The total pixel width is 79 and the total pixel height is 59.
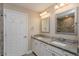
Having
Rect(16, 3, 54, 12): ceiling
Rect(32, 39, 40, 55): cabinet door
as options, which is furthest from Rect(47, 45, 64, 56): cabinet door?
Rect(16, 3, 54, 12): ceiling

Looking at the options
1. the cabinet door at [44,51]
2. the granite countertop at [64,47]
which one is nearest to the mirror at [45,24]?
the granite countertop at [64,47]

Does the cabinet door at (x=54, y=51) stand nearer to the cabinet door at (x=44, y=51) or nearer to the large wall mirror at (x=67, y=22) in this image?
the cabinet door at (x=44, y=51)

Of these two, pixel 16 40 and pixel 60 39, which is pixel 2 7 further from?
pixel 60 39

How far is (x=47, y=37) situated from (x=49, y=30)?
0.42ft

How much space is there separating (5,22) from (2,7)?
0.82ft

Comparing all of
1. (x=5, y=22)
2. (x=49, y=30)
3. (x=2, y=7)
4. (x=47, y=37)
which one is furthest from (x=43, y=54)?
(x=2, y=7)

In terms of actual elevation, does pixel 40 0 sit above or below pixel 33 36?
above

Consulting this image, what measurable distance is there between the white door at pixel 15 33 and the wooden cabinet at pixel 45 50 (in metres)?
0.17

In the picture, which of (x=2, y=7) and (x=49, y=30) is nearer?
(x=2, y=7)

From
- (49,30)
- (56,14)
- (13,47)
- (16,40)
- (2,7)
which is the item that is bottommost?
(13,47)

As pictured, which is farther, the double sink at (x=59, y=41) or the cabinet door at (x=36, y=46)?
the cabinet door at (x=36, y=46)

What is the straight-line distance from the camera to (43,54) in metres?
1.55

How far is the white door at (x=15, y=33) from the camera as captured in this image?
1.51 metres

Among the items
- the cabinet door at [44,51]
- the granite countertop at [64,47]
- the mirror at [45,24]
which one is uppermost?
the mirror at [45,24]
